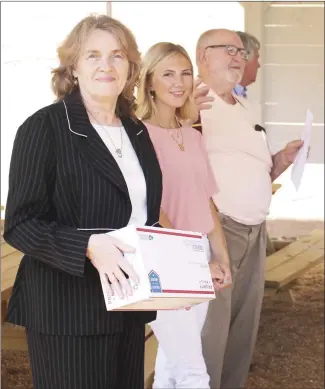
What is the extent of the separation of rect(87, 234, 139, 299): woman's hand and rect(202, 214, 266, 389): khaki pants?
1823mm

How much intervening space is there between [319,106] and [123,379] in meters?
7.22

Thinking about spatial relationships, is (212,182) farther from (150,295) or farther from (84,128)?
(150,295)

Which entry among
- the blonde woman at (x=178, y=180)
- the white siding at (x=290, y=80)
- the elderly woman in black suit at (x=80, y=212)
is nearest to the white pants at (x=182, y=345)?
the blonde woman at (x=178, y=180)

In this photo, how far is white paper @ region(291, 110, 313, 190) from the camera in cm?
397

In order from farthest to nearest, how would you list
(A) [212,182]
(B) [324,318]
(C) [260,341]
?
(B) [324,318] → (C) [260,341] → (A) [212,182]

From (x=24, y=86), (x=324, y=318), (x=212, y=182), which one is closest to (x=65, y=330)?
(x=212, y=182)

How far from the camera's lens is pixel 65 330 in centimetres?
225

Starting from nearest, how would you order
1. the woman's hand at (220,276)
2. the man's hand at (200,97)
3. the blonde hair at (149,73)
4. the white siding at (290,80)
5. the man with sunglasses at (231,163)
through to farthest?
the woman's hand at (220,276) → the blonde hair at (149,73) → the man's hand at (200,97) → the man with sunglasses at (231,163) → the white siding at (290,80)

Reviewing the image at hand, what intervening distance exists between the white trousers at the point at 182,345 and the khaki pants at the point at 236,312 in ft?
1.38

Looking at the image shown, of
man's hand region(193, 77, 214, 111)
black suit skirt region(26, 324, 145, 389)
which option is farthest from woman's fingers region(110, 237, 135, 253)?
man's hand region(193, 77, 214, 111)

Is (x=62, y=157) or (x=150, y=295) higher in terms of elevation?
(x=62, y=157)

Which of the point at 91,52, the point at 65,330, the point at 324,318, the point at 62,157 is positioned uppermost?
the point at 91,52

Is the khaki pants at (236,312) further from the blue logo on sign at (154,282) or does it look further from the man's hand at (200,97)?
the blue logo on sign at (154,282)

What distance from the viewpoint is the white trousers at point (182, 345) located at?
3.41 metres
